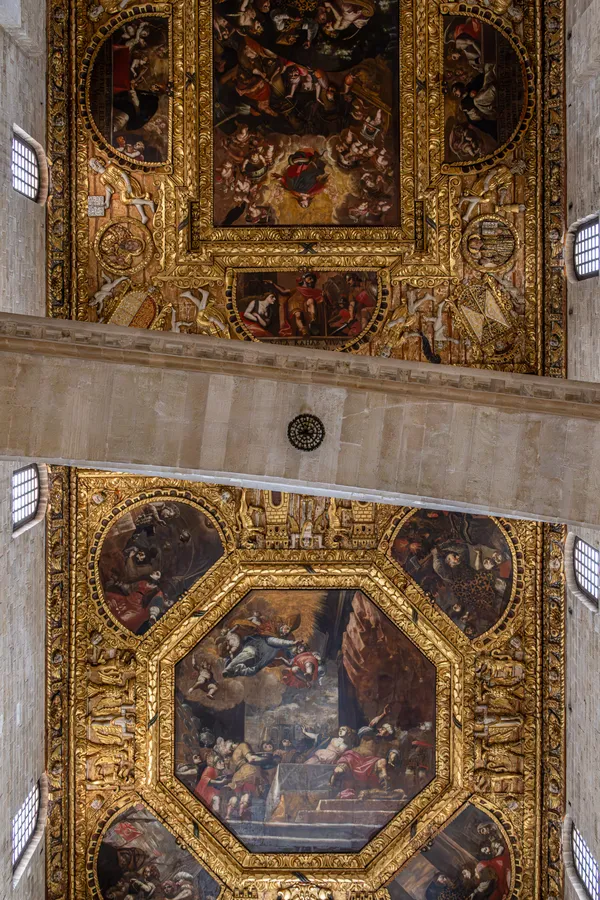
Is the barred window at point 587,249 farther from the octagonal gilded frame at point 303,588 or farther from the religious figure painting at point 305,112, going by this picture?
the octagonal gilded frame at point 303,588

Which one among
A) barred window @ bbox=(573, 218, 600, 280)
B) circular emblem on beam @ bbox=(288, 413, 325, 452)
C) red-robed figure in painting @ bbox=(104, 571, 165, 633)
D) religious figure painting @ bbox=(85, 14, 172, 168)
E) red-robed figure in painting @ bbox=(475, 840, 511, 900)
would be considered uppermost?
religious figure painting @ bbox=(85, 14, 172, 168)

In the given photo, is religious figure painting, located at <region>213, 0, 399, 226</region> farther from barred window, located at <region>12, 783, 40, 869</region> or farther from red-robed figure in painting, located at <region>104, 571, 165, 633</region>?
barred window, located at <region>12, 783, 40, 869</region>

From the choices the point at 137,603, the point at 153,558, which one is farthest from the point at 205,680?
the point at 153,558

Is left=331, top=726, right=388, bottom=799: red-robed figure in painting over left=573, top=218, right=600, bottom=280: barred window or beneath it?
beneath

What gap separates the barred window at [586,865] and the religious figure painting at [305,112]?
11803 millimetres

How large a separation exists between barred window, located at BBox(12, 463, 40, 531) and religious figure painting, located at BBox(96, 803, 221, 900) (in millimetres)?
6006

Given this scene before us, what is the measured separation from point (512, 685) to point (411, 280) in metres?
7.90

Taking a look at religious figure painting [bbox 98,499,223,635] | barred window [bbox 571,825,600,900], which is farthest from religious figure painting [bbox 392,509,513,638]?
barred window [bbox 571,825,600,900]

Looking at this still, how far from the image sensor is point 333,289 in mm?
14250

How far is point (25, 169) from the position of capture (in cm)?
1329

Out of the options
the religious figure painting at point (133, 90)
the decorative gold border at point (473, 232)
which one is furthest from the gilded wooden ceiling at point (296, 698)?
the religious figure painting at point (133, 90)

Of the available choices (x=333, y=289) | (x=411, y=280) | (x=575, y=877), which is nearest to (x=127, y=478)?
(x=333, y=289)

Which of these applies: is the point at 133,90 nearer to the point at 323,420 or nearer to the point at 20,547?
the point at 323,420

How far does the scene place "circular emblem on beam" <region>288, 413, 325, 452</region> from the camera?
9523 millimetres
